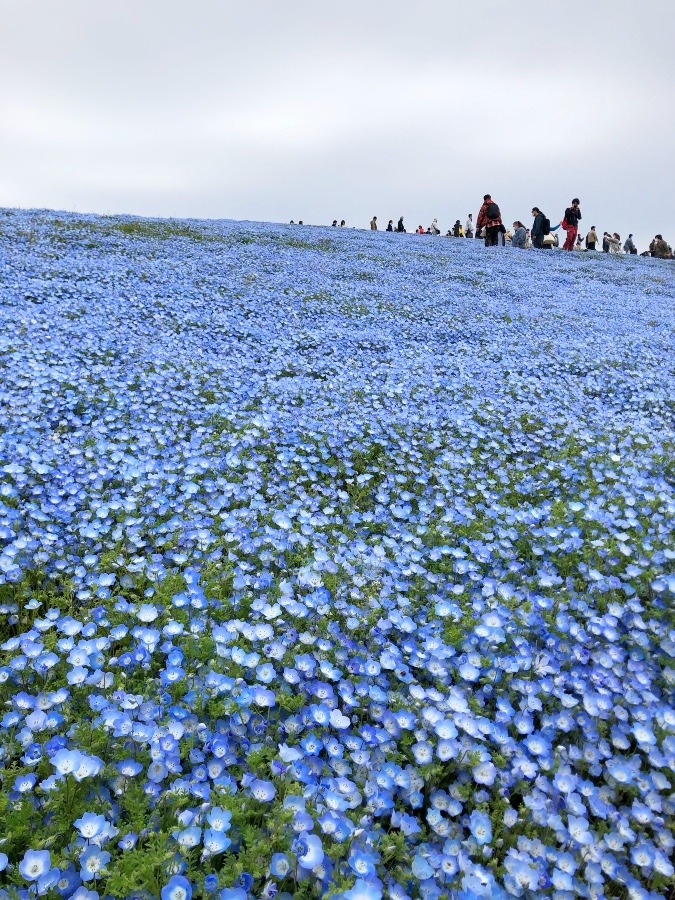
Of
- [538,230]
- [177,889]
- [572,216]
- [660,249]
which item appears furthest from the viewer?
[660,249]

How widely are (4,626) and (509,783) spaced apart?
249cm

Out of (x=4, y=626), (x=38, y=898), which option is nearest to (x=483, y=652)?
(x=38, y=898)

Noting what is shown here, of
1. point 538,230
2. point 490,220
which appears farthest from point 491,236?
point 538,230

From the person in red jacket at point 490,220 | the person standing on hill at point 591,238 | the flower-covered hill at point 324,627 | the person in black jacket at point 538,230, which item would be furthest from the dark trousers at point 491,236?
the flower-covered hill at point 324,627

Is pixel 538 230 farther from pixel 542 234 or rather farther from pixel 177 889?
pixel 177 889

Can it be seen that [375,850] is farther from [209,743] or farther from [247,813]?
[209,743]

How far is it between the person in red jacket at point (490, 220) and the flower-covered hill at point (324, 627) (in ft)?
58.9

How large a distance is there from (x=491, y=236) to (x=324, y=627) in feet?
78.7

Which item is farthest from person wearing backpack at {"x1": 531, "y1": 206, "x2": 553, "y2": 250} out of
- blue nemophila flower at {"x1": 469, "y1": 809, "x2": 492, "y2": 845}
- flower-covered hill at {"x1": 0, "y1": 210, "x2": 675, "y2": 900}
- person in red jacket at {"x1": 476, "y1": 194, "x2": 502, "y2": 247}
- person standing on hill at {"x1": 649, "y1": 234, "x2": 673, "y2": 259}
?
blue nemophila flower at {"x1": 469, "y1": 809, "x2": 492, "y2": 845}

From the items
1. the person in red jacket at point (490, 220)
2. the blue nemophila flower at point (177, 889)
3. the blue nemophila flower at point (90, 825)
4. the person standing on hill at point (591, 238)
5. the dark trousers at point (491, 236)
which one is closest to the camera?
the blue nemophila flower at point (177, 889)

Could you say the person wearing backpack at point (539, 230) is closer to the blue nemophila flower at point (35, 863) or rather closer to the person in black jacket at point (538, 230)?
the person in black jacket at point (538, 230)

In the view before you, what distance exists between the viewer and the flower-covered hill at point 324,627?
6.76 feet

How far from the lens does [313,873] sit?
1.96m

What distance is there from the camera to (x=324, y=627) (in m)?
3.05
